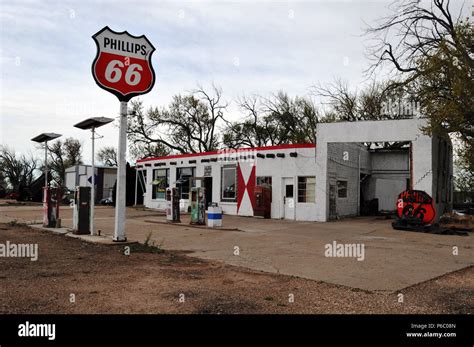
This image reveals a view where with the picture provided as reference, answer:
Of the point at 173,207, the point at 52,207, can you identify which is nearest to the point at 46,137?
the point at 52,207

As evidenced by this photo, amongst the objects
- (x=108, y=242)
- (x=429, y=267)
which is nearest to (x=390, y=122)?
(x=429, y=267)

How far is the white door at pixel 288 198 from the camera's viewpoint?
70.9 feet

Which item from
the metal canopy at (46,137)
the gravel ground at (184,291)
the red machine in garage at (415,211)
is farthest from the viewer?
the red machine in garage at (415,211)

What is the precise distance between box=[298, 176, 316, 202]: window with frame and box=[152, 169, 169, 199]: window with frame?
11.0 m

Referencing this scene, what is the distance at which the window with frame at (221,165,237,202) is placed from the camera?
24516 millimetres

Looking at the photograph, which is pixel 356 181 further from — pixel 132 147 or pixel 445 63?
pixel 132 147

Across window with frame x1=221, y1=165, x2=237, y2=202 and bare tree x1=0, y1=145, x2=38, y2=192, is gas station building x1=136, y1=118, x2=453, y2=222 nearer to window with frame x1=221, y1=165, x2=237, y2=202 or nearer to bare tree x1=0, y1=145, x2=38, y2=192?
window with frame x1=221, y1=165, x2=237, y2=202

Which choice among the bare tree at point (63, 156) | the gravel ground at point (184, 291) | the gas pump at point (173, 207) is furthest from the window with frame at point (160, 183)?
the bare tree at point (63, 156)

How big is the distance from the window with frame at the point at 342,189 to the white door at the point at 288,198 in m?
2.70

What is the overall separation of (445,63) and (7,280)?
16.5 meters

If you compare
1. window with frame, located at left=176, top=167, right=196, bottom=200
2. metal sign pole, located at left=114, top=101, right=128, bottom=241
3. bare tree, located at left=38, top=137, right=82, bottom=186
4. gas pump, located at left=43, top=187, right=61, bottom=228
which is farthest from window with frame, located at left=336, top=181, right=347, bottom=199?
bare tree, located at left=38, top=137, right=82, bottom=186

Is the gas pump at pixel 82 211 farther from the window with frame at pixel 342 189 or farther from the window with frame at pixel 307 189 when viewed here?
the window with frame at pixel 342 189

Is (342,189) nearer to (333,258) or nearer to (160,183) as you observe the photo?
(160,183)

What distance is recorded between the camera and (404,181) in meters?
28.2
